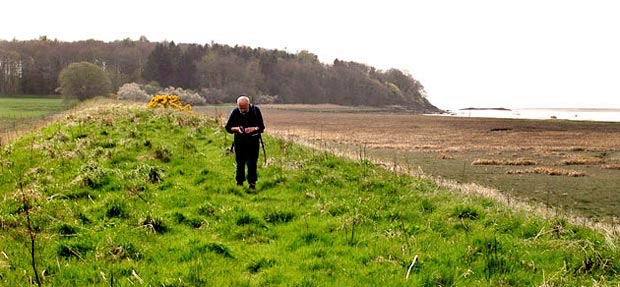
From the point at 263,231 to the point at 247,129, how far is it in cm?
350

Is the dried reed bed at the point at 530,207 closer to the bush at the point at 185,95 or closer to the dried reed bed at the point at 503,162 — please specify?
the dried reed bed at the point at 503,162

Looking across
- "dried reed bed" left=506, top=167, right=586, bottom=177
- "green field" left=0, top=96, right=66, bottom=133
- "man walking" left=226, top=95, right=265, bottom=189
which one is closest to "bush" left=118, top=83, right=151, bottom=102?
"green field" left=0, top=96, right=66, bottom=133

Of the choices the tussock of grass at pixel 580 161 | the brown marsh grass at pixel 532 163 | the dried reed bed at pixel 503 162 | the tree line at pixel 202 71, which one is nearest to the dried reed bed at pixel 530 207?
the brown marsh grass at pixel 532 163

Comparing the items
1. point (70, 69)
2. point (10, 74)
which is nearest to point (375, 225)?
point (70, 69)

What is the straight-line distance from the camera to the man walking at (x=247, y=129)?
10.7 meters

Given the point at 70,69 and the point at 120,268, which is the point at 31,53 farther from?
the point at 120,268

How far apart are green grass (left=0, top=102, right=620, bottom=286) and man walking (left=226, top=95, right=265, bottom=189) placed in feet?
2.59

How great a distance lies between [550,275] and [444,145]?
A: 102 feet

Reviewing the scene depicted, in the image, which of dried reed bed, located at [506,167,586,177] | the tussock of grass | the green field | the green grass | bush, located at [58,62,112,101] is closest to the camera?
the green grass

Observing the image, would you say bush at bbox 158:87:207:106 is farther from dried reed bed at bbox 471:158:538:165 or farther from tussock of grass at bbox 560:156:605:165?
tussock of grass at bbox 560:156:605:165

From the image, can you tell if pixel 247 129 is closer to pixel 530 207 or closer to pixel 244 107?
pixel 244 107

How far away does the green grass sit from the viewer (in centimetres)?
591

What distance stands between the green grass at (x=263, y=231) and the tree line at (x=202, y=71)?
91.5 meters

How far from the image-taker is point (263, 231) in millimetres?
7871
